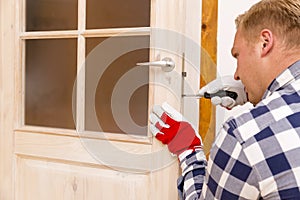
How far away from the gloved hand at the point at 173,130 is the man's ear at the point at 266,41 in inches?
16.5

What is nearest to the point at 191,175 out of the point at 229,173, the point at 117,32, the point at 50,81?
the point at 229,173

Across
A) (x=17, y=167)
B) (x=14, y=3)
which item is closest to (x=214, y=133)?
(x=17, y=167)

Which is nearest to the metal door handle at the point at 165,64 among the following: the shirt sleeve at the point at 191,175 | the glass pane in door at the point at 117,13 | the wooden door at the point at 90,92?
the wooden door at the point at 90,92

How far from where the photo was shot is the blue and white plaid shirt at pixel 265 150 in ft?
2.72

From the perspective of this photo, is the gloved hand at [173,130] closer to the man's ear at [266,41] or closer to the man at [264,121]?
the man at [264,121]

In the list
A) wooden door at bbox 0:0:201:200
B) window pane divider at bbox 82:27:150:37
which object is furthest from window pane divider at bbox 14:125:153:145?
window pane divider at bbox 82:27:150:37

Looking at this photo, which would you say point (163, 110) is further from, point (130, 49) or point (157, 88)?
point (130, 49)

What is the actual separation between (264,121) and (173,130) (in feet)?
1.54

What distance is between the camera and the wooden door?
1354 millimetres

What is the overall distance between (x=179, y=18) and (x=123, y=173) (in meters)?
0.52

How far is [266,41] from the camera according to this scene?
91 centimetres

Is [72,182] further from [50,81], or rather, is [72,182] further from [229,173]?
[229,173]

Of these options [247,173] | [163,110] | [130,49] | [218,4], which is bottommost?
[247,173]

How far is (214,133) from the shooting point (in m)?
1.43
